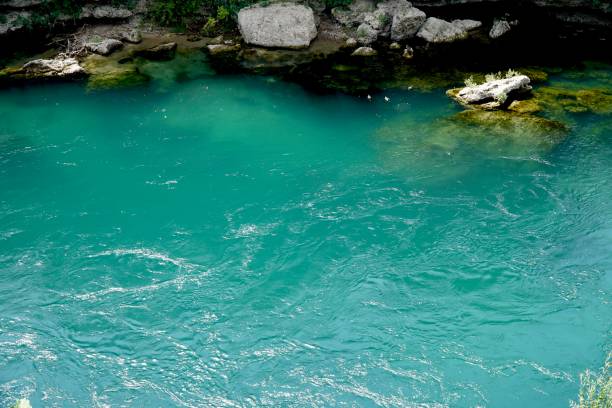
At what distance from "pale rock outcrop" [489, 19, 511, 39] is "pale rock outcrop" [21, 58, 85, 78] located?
17819 mm

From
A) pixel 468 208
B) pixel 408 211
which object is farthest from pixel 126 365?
pixel 468 208

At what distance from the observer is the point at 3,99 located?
20859 millimetres

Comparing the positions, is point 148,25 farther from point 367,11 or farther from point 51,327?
point 51,327

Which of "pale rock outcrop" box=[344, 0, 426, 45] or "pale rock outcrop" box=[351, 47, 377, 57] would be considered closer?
"pale rock outcrop" box=[351, 47, 377, 57]

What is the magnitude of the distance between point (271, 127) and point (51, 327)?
32.7 ft

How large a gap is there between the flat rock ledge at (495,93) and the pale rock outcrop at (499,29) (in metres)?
5.46

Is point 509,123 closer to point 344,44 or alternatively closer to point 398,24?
point 398,24

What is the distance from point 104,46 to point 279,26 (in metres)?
7.53

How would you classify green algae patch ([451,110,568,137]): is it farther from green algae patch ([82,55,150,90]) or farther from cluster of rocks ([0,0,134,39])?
cluster of rocks ([0,0,134,39])

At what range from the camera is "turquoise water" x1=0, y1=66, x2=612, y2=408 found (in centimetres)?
1077

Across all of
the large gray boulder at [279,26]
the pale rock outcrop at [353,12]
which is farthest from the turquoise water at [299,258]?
the pale rock outcrop at [353,12]

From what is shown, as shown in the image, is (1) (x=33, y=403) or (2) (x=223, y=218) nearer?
(1) (x=33, y=403)

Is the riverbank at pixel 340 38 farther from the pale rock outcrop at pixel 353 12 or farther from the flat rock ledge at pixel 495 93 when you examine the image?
the flat rock ledge at pixel 495 93

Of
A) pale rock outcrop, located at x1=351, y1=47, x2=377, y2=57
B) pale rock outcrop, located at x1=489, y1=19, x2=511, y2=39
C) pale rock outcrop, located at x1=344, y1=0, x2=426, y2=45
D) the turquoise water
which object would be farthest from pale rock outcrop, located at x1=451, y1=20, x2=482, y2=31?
the turquoise water
